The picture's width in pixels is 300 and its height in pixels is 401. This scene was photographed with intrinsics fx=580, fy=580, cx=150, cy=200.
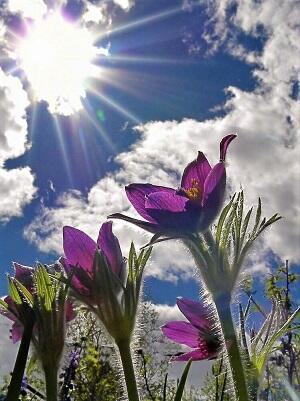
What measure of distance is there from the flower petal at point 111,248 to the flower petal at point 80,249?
0.06 ft

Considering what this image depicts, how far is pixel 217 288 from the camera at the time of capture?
98 cm

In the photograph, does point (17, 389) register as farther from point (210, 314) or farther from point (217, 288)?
point (210, 314)

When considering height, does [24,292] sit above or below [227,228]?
below

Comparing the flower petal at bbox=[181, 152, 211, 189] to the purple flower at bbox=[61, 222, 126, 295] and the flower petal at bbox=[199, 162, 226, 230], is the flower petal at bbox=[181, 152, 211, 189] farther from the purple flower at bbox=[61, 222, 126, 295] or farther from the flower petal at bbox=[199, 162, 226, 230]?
the purple flower at bbox=[61, 222, 126, 295]

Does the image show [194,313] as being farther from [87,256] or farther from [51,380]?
[51,380]

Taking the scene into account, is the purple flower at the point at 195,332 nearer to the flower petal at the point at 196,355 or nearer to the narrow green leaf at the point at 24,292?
the flower petal at the point at 196,355

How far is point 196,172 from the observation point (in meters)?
1.15

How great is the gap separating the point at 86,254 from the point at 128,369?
0.72 feet

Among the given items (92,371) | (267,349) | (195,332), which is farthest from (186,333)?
(92,371)

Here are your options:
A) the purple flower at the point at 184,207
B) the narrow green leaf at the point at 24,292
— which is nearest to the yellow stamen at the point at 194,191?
the purple flower at the point at 184,207

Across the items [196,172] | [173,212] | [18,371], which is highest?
[196,172]

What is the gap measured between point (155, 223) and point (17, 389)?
1.36ft

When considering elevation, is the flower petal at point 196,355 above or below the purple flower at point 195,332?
below

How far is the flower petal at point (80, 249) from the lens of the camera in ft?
3.43
